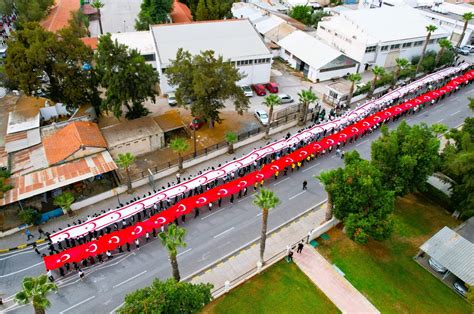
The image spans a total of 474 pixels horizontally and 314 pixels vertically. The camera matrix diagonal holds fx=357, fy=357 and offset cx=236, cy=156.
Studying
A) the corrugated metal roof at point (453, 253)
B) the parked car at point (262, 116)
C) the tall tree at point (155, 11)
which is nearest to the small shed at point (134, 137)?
the parked car at point (262, 116)

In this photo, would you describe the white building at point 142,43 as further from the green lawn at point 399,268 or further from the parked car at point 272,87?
the green lawn at point 399,268

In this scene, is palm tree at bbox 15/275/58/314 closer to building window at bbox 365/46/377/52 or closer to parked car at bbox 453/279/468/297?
parked car at bbox 453/279/468/297

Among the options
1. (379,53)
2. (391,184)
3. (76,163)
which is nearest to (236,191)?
(391,184)

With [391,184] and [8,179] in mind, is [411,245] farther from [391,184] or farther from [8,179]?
[8,179]

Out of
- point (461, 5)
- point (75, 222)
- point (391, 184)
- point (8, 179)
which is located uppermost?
point (461, 5)

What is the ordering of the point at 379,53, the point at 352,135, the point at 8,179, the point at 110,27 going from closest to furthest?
the point at 8,179, the point at 352,135, the point at 379,53, the point at 110,27

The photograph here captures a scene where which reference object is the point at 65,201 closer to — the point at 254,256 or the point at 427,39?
the point at 254,256

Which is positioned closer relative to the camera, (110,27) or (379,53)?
(379,53)
